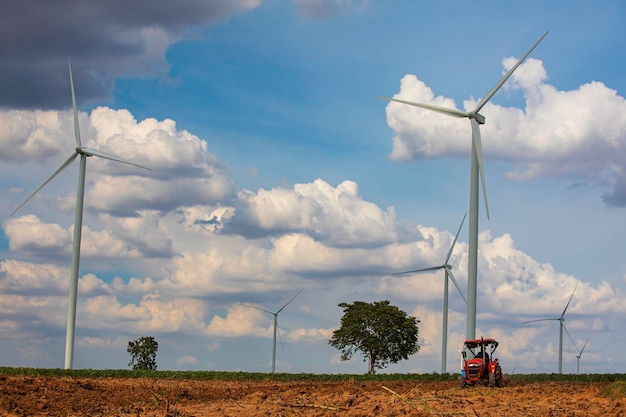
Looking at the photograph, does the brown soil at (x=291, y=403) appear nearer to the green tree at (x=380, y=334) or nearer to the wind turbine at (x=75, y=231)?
the wind turbine at (x=75, y=231)

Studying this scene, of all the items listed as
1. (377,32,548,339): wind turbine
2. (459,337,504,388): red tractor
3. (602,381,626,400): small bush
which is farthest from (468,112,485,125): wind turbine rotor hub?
(602,381,626,400): small bush

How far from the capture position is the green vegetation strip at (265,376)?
6225 centimetres

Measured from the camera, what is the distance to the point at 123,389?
1698 inches

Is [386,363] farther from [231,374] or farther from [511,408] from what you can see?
[511,408]

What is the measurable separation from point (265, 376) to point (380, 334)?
34.3 meters

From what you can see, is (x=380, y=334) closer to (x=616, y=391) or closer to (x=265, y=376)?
(x=265, y=376)

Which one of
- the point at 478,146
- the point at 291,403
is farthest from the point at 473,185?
the point at 291,403

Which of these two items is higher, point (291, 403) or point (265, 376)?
point (291, 403)

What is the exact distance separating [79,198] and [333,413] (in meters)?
47.2

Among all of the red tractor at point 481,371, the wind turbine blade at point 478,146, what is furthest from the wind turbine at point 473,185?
the red tractor at point 481,371

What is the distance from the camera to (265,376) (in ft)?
219

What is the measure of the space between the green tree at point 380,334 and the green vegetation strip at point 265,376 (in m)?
28.1

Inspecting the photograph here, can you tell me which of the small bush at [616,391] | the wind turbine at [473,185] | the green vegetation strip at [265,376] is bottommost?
the green vegetation strip at [265,376]

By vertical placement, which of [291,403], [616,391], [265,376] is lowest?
[265,376]
